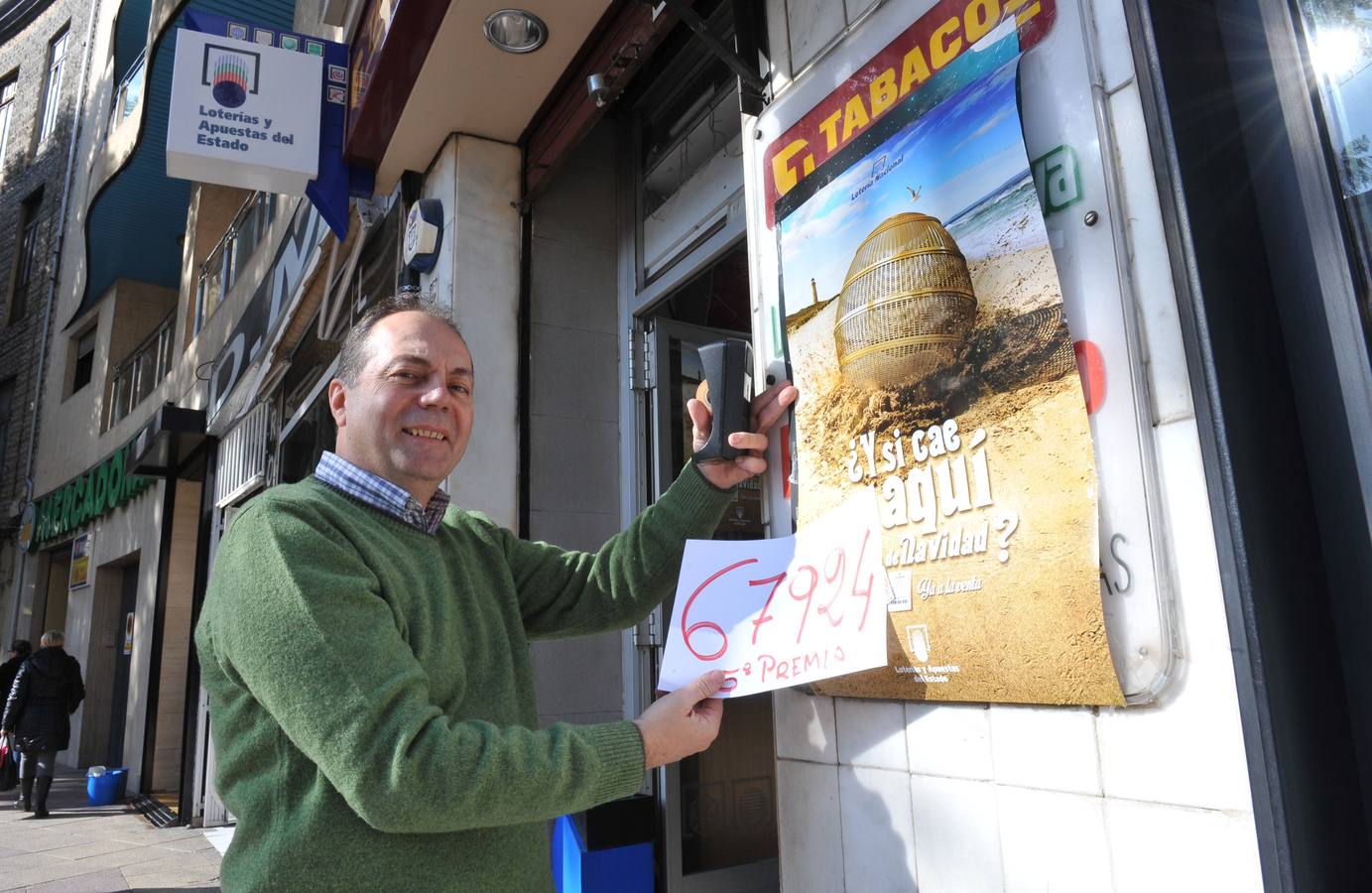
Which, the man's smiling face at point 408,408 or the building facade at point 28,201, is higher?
the building facade at point 28,201

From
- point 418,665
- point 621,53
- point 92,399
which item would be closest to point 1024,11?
point 418,665

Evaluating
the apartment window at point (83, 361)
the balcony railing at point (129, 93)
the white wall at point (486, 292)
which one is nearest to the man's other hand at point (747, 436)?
the white wall at point (486, 292)

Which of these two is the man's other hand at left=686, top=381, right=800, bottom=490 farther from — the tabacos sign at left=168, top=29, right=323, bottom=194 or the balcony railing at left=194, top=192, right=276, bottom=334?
the balcony railing at left=194, top=192, right=276, bottom=334

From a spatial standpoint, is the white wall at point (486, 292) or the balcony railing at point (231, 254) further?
the balcony railing at point (231, 254)

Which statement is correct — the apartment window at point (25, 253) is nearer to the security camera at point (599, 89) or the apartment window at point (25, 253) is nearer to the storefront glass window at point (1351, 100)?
the security camera at point (599, 89)

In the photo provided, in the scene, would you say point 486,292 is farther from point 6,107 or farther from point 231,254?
point 6,107

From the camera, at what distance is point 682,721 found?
136cm

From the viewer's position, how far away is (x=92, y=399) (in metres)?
13.6

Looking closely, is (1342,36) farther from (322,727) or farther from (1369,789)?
(322,727)

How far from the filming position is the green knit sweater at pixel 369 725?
3.73 feet

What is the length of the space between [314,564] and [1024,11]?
53.9 inches

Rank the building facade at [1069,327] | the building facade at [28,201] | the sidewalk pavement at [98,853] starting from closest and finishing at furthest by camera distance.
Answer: the building facade at [1069,327] < the sidewalk pavement at [98,853] < the building facade at [28,201]

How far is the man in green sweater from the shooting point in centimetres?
115

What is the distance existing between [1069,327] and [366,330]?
1.31 m
